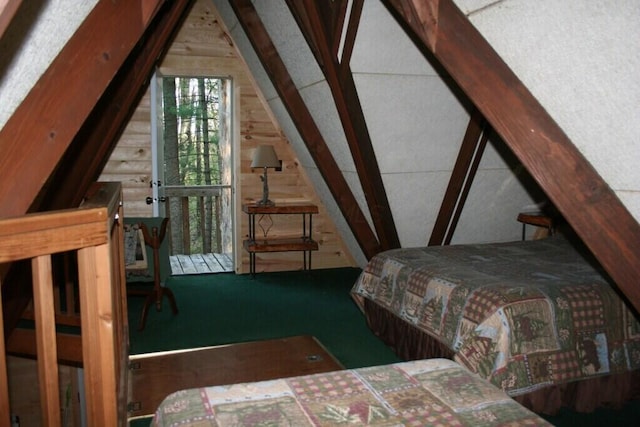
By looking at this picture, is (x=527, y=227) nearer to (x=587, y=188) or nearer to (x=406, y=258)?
(x=406, y=258)

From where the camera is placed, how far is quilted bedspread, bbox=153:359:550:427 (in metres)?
1.37

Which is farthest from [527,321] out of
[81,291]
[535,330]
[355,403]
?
[81,291]

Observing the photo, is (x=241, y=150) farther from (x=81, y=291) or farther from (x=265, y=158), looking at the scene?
(x=81, y=291)

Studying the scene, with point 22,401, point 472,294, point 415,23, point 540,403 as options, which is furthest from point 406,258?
point 22,401

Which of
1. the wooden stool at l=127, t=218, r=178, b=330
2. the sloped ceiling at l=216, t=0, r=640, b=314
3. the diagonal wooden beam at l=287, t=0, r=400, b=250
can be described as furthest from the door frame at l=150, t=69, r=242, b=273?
the sloped ceiling at l=216, t=0, r=640, b=314

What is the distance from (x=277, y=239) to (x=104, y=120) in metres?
2.41

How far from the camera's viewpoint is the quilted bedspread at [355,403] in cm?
137

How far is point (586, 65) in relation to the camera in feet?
4.66

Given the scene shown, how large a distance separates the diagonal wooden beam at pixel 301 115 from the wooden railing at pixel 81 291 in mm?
3050

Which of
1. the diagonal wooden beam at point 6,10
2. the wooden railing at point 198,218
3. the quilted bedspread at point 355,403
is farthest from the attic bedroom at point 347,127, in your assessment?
the quilted bedspread at point 355,403

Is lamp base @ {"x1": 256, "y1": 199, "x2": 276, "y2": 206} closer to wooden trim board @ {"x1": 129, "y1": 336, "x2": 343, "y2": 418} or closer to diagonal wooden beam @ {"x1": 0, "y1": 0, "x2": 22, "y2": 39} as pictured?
wooden trim board @ {"x1": 129, "y1": 336, "x2": 343, "y2": 418}

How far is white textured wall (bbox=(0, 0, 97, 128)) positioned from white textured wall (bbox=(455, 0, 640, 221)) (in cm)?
127

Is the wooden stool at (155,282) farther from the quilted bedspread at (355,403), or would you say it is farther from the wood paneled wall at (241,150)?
the quilted bedspread at (355,403)

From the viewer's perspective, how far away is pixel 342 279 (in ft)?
17.6
